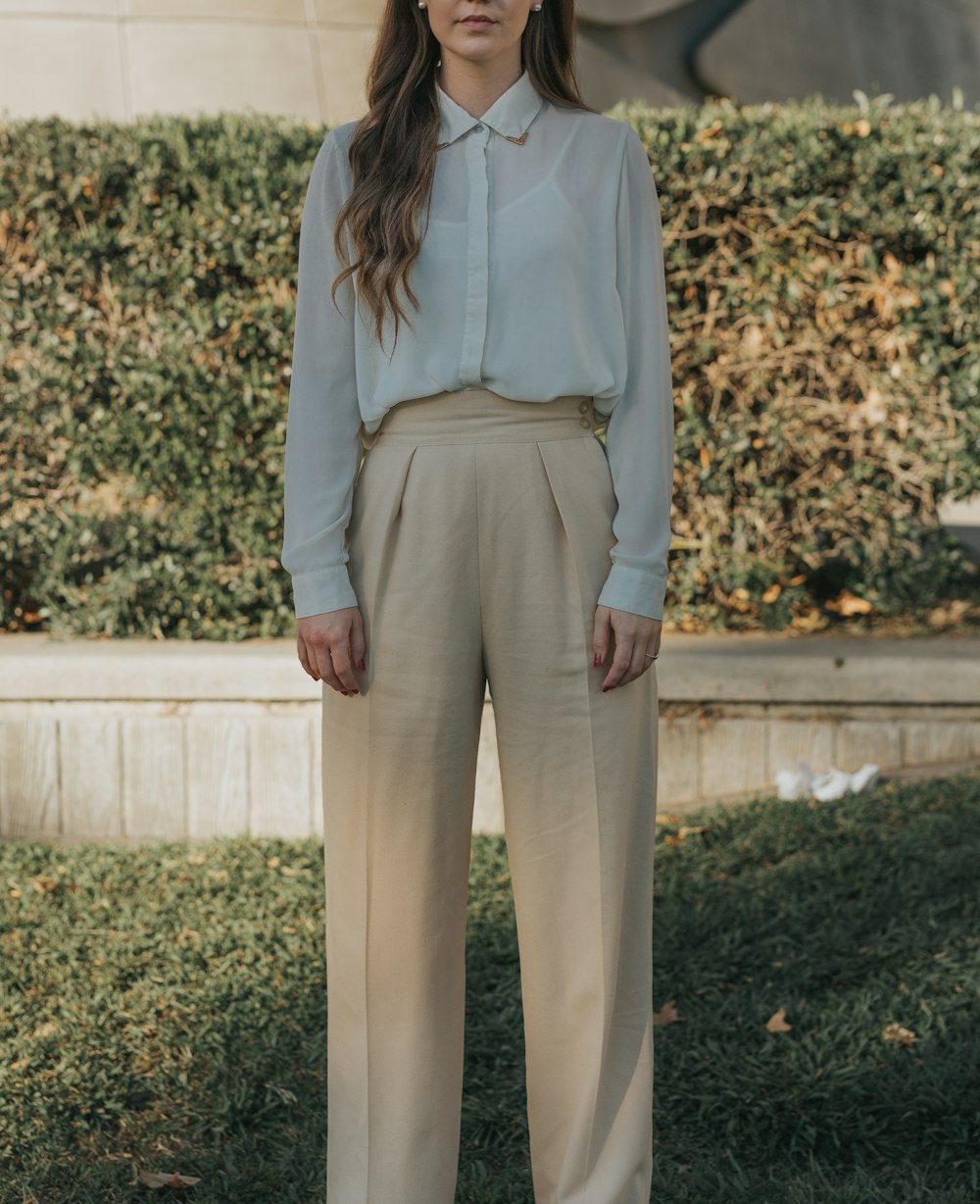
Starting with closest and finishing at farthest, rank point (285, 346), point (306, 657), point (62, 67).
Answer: point (306, 657)
point (285, 346)
point (62, 67)

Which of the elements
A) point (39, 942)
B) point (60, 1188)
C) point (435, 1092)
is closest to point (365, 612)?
point (435, 1092)

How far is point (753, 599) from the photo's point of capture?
550 centimetres

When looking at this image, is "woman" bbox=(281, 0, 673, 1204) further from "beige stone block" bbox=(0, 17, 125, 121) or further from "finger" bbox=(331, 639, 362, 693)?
"beige stone block" bbox=(0, 17, 125, 121)

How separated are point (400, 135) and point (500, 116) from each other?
0.16 meters

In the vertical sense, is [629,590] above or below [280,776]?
above

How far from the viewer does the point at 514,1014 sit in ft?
11.2

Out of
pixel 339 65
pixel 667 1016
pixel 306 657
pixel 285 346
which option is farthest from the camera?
pixel 339 65

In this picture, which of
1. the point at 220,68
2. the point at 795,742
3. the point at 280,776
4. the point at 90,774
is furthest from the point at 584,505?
the point at 220,68

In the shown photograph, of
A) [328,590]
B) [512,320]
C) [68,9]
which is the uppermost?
[68,9]

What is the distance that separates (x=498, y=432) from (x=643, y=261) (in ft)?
1.16

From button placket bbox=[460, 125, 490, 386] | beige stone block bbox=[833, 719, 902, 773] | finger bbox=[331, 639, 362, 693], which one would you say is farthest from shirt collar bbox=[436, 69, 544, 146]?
beige stone block bbox=[833, 719, 902, 773]

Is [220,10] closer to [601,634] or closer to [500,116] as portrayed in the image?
[500,116]

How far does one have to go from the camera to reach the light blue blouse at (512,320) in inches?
81.8

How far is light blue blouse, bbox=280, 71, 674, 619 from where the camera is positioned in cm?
208
